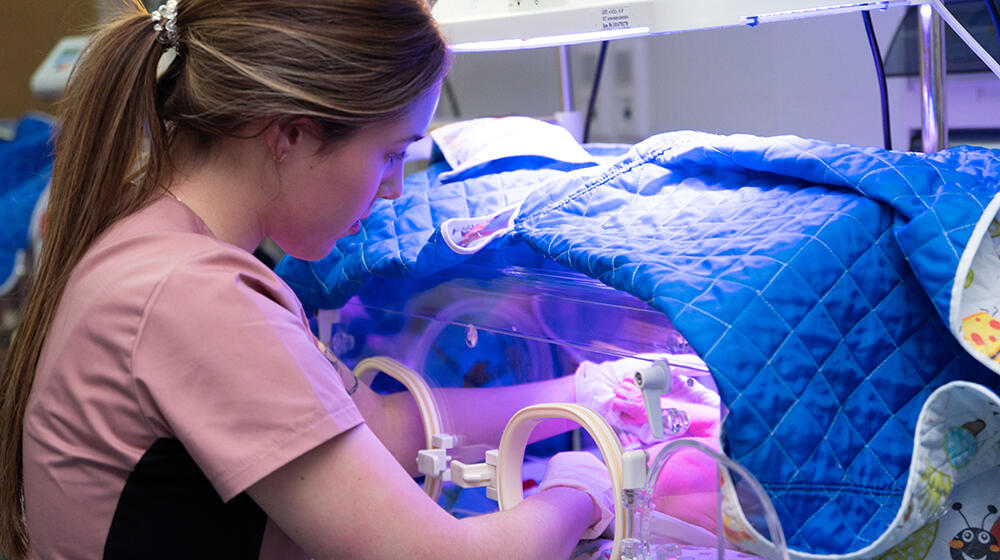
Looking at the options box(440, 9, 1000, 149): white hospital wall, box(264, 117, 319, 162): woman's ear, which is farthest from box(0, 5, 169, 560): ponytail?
box(440, 9, 1000, 149): white hospital wall

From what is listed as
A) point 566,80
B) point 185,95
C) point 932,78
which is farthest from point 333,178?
point 566,80

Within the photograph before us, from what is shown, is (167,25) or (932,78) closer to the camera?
(167,25)

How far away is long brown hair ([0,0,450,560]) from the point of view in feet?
2.84

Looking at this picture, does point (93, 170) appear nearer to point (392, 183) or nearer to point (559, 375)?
point (392, 183)

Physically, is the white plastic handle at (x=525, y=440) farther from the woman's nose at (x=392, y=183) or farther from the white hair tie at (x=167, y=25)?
the white hair tie at (x=167, y=25)

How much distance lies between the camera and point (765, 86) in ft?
6.89

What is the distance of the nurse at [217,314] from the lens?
797 millimetres

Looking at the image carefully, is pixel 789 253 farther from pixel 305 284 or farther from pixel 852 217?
pixel 305 284

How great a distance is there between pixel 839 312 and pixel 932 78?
485mm

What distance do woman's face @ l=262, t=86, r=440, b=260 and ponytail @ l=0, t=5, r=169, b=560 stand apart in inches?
5.3

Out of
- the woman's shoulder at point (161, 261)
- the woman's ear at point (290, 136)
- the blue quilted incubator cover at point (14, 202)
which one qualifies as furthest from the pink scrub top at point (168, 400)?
the blue quilted incubator cover at point (14, 202)

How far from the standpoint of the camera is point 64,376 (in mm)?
866

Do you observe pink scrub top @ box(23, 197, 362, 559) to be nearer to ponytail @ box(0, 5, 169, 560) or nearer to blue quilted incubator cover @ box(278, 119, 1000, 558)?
ponytail @ box(0, 5, 169, 560)

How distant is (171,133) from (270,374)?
0.34 meters
